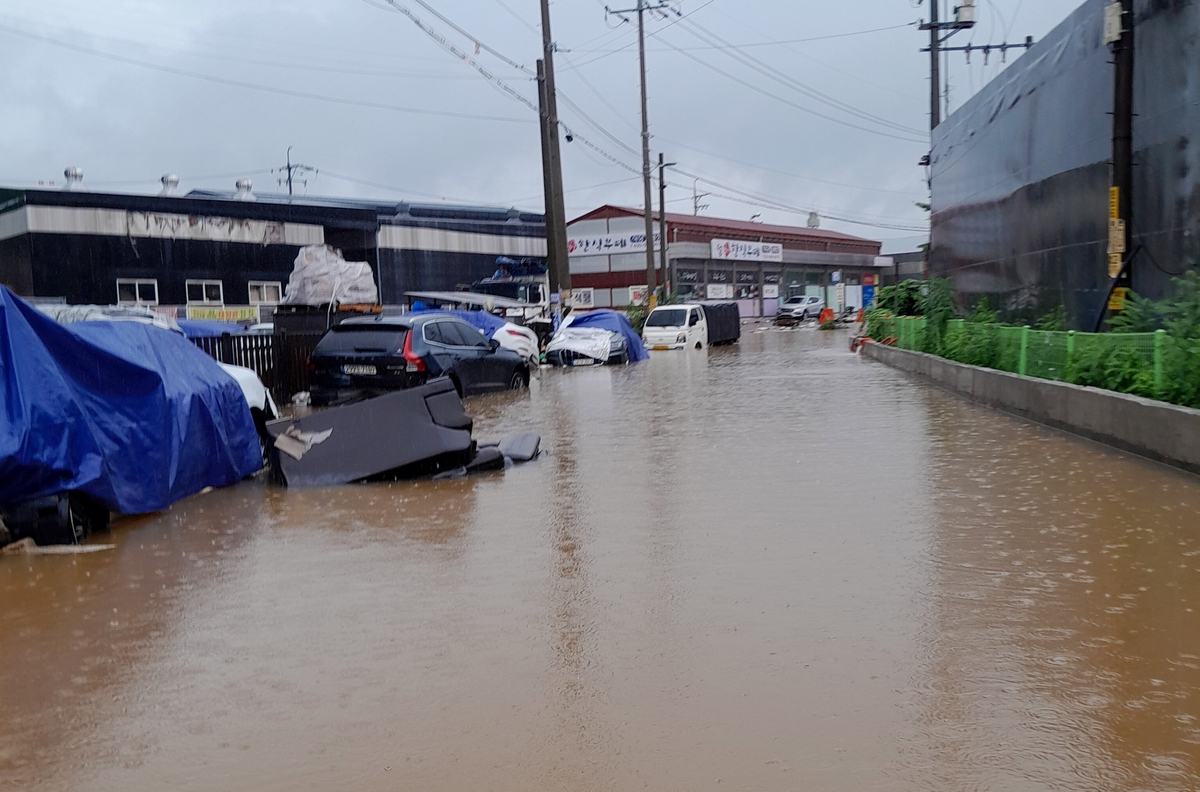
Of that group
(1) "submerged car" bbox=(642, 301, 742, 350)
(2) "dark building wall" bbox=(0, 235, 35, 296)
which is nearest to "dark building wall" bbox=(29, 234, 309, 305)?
(2) "dark building wall" bbox=(0, 235, 35, 296)

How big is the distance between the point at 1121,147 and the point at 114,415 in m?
11.8

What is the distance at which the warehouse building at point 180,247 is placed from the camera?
1428 inches

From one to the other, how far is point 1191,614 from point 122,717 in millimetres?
4929

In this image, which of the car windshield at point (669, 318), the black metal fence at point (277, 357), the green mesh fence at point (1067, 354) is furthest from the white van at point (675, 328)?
the black metal fence at point (277, 357)

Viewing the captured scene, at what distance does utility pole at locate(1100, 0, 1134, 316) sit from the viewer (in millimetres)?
14039

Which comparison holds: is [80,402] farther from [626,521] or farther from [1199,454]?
[1199,454]

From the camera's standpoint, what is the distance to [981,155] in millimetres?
24484

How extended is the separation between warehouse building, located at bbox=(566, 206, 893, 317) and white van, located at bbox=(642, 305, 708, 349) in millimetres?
21356

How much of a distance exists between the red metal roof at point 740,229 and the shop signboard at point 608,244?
6.68 ft

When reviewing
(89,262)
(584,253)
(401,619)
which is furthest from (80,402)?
(584,253)

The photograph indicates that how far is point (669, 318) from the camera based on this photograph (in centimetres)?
4012

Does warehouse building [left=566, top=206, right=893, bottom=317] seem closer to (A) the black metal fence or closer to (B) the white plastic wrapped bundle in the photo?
(B) the white plastic wrapped bundle

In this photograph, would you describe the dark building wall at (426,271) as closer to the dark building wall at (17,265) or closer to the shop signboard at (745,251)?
the dark building wall at (17,265)

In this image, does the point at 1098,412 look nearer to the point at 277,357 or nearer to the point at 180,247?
the point at 277,357
